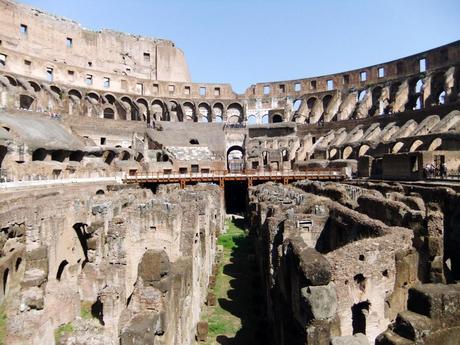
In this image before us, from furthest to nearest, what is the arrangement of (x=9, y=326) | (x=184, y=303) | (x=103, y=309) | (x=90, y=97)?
(x=90, y=97) < (x=103, y=309) < (x=184, y=303) < (x=9, y=326)

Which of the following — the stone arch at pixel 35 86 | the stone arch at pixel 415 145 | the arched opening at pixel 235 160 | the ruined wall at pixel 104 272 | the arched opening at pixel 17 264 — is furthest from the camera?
the arched opening at pixel 235 160

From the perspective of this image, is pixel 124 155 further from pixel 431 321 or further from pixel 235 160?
pixel 431 321

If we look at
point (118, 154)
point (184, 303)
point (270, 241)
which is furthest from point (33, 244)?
point (118, 154)

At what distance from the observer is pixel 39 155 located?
30797mm

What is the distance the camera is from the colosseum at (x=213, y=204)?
571 centimetres

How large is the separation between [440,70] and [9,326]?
49414 mm

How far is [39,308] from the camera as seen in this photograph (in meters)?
6.29

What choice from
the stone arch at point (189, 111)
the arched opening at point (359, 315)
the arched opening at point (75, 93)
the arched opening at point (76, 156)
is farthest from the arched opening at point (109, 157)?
the arched opening at point (359, 315)

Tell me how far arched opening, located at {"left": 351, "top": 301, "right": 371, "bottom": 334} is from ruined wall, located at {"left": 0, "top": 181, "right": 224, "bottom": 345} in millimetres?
2806

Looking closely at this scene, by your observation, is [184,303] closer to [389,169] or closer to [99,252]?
[99,252]

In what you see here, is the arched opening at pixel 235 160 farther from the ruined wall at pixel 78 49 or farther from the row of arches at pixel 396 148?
the ruined wall at pixel 78 49

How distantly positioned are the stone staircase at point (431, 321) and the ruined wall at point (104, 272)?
2.79 m

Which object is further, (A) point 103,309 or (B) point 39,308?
(A) point 103,309

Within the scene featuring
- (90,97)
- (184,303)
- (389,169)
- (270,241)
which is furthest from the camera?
(90,97)
